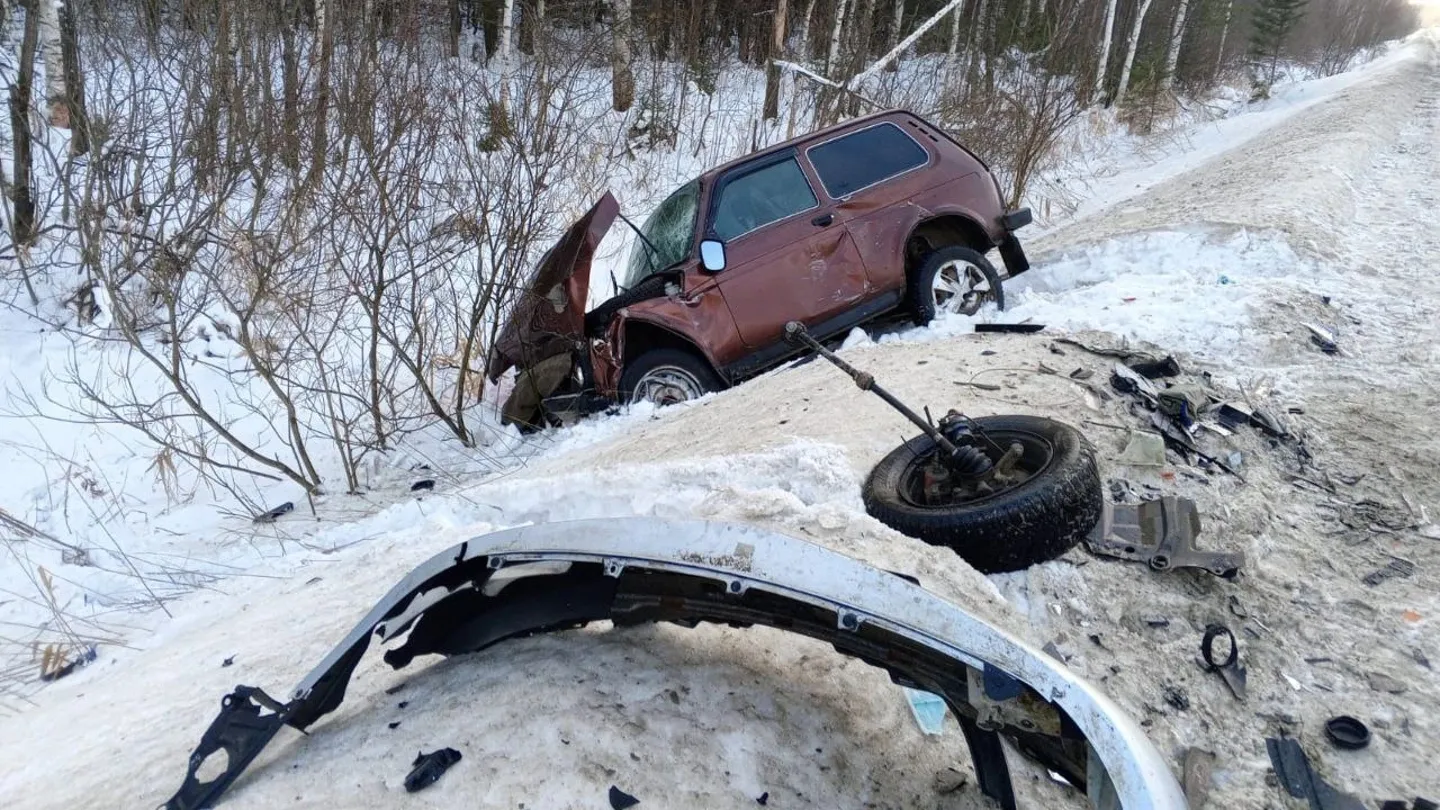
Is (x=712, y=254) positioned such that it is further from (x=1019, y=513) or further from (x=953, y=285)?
(x=1019, y=513)

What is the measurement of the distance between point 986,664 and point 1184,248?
7.65 m

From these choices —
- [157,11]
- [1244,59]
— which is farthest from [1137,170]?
[1244,59]

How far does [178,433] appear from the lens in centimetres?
713

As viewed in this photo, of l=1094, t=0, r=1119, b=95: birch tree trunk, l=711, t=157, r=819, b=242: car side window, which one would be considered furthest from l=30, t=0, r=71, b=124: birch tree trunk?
l=1094, t=0, r=1119, b=95: birch tree trunk

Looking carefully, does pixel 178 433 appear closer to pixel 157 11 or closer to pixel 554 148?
pixel 554 148

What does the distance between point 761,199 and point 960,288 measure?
5.77ft

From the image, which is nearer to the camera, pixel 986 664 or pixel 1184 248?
pixel 986 664

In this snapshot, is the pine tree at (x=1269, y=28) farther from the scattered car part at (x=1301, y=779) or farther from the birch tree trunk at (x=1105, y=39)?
the scattered car part at (x=1301, y=779)

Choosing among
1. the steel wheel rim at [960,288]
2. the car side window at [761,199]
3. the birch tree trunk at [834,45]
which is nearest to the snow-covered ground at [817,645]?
the steel wheel rim at [960,288]

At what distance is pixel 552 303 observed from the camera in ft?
22.3

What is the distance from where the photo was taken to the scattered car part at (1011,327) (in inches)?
242

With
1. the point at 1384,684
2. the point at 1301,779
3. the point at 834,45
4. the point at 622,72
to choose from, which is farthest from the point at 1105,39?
the point at 1301,779

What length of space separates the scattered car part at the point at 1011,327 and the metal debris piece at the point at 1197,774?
3820 millimetres

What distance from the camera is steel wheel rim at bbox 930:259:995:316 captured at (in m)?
7.09
